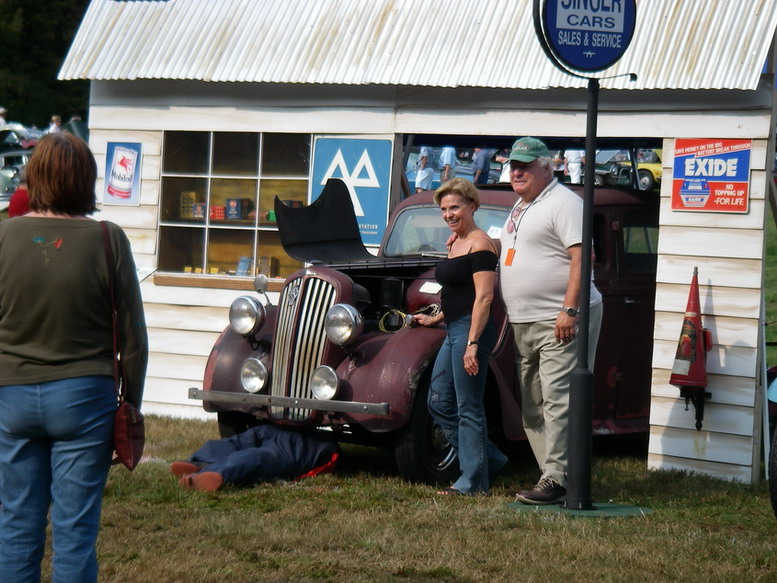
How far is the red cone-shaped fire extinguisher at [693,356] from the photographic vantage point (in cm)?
743

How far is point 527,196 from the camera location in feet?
21.0

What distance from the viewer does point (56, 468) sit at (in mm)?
3574

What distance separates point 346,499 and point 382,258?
2.19 m

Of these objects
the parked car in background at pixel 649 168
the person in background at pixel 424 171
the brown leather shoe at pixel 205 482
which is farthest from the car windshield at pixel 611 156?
the brown leather shoe at pixel 205 482

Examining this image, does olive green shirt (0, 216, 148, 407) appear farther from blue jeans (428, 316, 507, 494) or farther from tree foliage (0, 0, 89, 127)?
tree foliage (0, 0, 89, 127)

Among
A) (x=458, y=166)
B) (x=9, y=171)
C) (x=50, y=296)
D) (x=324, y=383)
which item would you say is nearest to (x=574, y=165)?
(x=458, y=166)

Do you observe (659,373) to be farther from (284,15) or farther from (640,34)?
(284,15)

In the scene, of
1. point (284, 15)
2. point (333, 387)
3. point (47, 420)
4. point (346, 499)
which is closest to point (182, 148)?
point (284, 15)

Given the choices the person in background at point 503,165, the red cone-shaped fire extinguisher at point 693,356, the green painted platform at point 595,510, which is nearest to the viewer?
the green painted platform at point 595,510

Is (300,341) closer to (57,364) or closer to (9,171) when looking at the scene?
(57,364)

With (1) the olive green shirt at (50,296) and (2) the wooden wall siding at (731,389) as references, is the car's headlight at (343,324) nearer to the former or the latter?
(2) the wooden wall siding at (731,389)

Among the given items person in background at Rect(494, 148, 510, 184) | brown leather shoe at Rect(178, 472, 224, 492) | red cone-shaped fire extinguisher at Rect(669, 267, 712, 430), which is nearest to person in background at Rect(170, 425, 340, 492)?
brown leather shoe at Rect(178, 472, 224, 492)

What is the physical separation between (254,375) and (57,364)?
3.56 metres

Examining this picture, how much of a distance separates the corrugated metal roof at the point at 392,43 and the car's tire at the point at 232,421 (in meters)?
2.74
